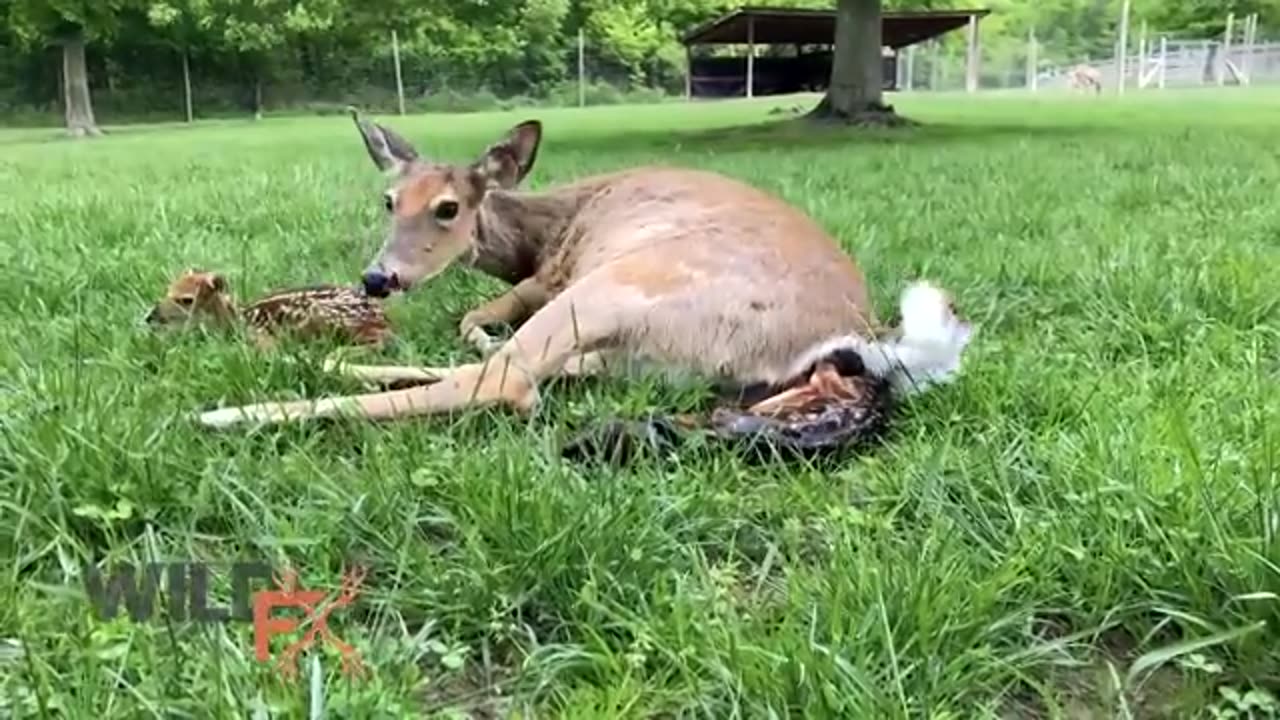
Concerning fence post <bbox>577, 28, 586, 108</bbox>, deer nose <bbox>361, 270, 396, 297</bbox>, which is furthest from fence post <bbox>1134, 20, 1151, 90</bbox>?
deer nose <bbox>361, 270, 396, 297</bbox>

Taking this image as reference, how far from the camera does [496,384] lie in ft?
8.98

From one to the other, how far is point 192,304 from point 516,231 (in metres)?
1.14

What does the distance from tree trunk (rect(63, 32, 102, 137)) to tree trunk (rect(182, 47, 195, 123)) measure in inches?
203

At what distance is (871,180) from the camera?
7.79 metres

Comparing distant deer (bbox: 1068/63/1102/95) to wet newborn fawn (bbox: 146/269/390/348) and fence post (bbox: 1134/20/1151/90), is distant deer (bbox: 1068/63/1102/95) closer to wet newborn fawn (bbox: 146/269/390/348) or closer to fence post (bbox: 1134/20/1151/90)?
fence post (bbox: 1134/20/1151/90)

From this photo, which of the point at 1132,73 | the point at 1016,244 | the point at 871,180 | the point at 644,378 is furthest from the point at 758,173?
the point at 1132,73

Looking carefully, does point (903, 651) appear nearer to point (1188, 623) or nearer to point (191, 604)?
point (1188, 623)

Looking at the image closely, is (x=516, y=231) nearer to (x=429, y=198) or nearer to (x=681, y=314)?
(x=429, y=198)

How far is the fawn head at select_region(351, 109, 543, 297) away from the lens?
375 centimetres

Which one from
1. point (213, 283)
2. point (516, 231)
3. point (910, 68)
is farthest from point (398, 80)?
point (213, 283)

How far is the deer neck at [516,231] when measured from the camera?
402 cm

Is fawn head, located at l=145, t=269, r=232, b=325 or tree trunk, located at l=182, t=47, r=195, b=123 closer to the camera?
fawn head, located at l=145, t=269, r=232, b=325

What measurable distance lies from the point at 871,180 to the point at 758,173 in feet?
2.85

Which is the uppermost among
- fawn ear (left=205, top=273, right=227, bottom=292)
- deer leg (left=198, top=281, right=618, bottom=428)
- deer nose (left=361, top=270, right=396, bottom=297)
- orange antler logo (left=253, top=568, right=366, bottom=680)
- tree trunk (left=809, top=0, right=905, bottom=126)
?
tree trunk (left=809, top=0, right=905, bottom=126)
